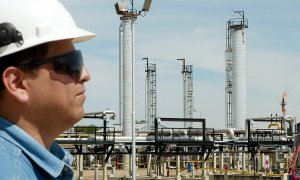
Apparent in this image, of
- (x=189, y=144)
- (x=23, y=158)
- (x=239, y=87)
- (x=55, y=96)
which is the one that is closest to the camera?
(x=23, y=158)

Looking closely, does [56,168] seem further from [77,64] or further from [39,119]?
[77,64]

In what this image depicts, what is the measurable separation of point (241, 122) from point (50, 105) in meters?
35.3

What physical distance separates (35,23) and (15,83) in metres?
0.21

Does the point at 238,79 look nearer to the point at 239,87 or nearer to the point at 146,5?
the point at 239,87

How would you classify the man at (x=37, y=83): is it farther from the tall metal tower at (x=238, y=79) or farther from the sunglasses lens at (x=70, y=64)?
the tall metal tower at (x=238, y=79)

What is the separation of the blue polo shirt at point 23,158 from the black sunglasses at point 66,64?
188 millimetres

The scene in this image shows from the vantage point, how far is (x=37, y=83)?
64.9 inches

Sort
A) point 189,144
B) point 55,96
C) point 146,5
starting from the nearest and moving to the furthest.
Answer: point 55,96, point 146,5, point 189,144

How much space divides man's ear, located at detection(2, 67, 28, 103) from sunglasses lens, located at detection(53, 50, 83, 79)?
0.11 metres

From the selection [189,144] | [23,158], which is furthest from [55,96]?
[189,144]

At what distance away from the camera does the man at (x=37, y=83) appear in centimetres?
160

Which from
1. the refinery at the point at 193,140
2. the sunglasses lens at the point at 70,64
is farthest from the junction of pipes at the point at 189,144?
the sunglasses lens at the point at 70,64

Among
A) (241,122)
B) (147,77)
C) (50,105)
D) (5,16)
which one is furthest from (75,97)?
(147,77)

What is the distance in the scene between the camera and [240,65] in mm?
36531
